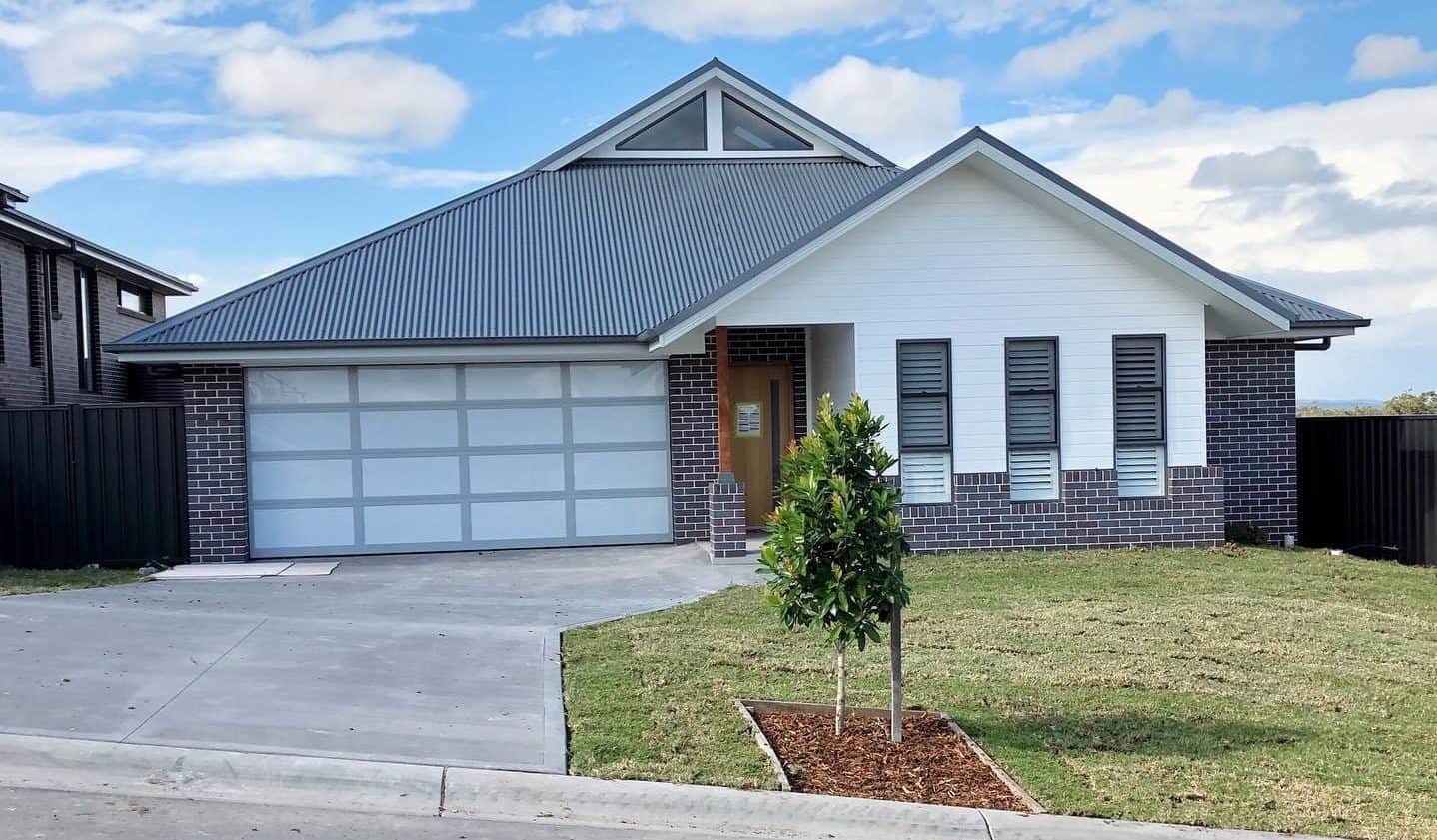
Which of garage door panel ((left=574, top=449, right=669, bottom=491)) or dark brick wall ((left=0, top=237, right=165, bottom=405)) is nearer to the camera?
garage door panel ((left=574, top=449, right=669, bottom=491))

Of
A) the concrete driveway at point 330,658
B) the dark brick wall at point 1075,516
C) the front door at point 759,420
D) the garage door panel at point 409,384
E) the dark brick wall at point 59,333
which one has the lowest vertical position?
the concrete driveway at point 330,658

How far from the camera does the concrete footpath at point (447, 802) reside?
20.6ft

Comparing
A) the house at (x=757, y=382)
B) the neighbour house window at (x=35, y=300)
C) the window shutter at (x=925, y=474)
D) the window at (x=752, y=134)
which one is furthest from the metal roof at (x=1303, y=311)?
the neighbour house window at (x=35, y=300)

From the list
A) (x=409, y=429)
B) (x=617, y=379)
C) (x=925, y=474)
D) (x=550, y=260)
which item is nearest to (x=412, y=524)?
(x=409, y=429)

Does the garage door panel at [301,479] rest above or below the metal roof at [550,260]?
below

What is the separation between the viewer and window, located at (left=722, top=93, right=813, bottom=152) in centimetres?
2142

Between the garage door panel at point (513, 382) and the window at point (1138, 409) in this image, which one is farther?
the garage door panel at point (513, 382)

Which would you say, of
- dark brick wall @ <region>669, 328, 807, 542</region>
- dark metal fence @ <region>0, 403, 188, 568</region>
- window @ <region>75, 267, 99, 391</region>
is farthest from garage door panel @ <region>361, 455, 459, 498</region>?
window @ <region>75, 267, 99, 391</region>

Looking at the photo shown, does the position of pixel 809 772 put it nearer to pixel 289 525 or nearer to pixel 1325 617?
pixel 1325 617

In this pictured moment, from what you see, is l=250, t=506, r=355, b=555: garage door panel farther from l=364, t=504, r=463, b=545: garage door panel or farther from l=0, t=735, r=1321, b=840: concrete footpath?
l=0, t=735, r=1321, b=840: concrete footpath

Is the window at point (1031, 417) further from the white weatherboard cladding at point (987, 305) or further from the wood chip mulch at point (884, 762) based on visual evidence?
the wood chip mulch at point (884, 762)

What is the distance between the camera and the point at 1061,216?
15.5 meters

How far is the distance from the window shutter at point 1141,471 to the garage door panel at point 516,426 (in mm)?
7031

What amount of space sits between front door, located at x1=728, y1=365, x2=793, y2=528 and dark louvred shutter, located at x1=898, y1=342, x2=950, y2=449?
8.09 feet
